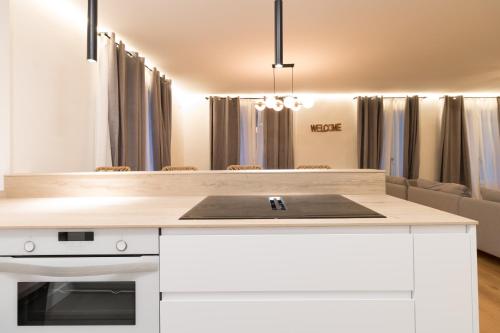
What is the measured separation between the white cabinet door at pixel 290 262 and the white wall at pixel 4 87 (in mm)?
1482

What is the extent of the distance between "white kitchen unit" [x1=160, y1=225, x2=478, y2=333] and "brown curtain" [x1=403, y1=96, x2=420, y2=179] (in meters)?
5.60

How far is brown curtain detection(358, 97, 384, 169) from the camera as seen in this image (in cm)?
599

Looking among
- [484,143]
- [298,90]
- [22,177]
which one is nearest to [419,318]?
[22,177]

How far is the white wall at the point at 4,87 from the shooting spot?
183cm

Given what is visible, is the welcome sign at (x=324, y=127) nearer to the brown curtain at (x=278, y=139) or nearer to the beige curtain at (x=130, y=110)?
the brown curtain at (x=278, y=139)

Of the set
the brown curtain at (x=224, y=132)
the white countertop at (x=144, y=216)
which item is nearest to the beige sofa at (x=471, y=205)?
the white countertop at (x=144, y=216)

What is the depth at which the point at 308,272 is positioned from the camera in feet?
3.33

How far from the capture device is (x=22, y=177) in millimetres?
1659

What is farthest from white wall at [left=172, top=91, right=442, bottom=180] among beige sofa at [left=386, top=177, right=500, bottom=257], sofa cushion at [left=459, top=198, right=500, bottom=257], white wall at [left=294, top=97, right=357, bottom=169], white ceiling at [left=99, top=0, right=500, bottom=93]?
sofa cushion at [left=459, top=198, right=500, bottom=257]

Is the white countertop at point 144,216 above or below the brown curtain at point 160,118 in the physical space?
below

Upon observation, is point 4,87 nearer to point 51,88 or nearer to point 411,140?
point 51,88

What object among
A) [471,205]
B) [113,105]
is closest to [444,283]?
[471,205]

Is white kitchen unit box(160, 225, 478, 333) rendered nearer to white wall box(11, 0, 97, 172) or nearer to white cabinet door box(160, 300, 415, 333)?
white cabinet door box(160, 300, 415, 333)

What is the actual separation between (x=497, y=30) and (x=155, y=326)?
3.97 m
